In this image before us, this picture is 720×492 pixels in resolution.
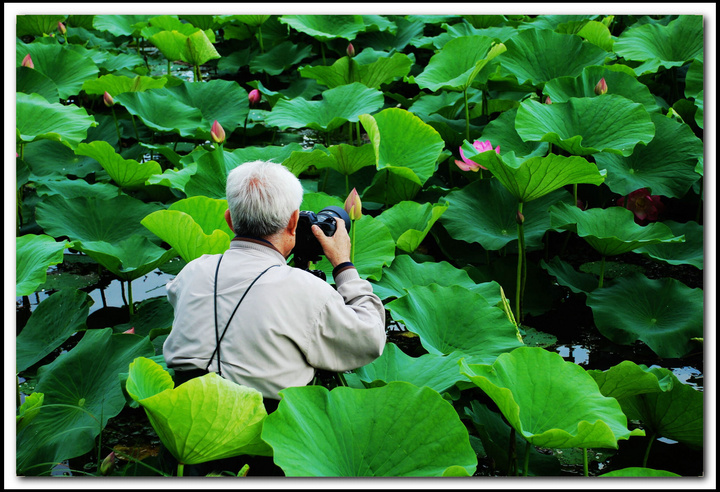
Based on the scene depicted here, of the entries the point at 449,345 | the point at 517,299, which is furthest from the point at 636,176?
the point at 449,345

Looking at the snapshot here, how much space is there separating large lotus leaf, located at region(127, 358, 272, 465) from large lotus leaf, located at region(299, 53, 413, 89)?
2.22 metres

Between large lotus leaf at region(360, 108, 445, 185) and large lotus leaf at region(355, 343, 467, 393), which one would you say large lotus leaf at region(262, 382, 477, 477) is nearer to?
large lotus leaf at region(355, 343, 467, 393)

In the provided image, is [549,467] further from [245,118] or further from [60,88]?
[60,88]

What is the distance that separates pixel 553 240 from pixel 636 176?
40cm

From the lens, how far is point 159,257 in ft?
6.89

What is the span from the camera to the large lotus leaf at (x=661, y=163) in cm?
255

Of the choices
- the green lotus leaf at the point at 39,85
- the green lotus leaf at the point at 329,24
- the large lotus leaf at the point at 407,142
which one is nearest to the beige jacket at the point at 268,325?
the large lotus leaf at the point at 407,142

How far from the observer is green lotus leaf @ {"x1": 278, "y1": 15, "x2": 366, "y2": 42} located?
3820 millimetres

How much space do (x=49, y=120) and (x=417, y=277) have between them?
1.62 metres

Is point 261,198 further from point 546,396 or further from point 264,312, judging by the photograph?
point 546,396

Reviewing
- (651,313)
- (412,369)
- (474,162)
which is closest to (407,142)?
(474,162)

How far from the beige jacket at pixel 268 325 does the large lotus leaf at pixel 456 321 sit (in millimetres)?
387

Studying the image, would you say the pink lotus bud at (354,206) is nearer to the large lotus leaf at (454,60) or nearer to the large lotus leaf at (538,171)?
the large lotus leaf at (538,171)

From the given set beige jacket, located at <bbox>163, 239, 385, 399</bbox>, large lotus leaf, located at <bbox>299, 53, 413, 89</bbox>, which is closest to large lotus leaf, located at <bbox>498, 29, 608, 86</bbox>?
large lotus leaf, located at <bbox>299, 53, 413, 89</bbox>
